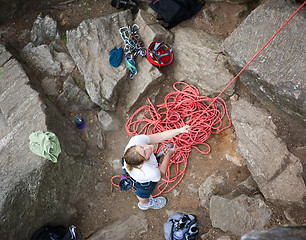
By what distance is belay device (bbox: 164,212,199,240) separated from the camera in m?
3.57

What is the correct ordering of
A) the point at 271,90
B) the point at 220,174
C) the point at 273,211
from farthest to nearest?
the point at 220,174 < the point at 271,90 < the point at 273,211

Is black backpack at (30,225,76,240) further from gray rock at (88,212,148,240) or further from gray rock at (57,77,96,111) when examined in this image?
gray rock at (57,77,96,111)

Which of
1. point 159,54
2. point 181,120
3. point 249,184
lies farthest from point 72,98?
point 249,184

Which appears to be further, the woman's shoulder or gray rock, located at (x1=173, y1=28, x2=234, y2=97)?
gray rock, located at (x1=173, y1=28, x2=234, y2=97)

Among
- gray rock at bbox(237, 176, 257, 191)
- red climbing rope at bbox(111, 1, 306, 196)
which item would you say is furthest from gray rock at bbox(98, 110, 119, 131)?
gray rock at bbox(237, 176, 257, 191)

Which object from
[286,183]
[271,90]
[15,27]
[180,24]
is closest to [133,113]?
[180,24]

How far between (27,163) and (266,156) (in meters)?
3.27

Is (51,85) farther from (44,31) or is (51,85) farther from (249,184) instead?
(249,184)

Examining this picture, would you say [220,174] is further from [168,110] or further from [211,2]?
[211,2]

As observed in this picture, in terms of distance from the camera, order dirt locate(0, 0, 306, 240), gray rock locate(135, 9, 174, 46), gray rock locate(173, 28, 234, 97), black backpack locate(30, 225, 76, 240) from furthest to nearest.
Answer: gray rock locate(135, 9, 174, 46) < gray rock locate(173, 28, 234, 97) < dirt locate(0, 0, 306, 240) < black backpack locate(30, 225, 76, 240)

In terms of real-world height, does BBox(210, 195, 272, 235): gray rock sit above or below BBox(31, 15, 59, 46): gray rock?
below

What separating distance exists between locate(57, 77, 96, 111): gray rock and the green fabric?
3.09 ft

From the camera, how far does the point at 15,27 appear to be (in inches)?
207

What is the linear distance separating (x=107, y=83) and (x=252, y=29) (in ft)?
7.78
